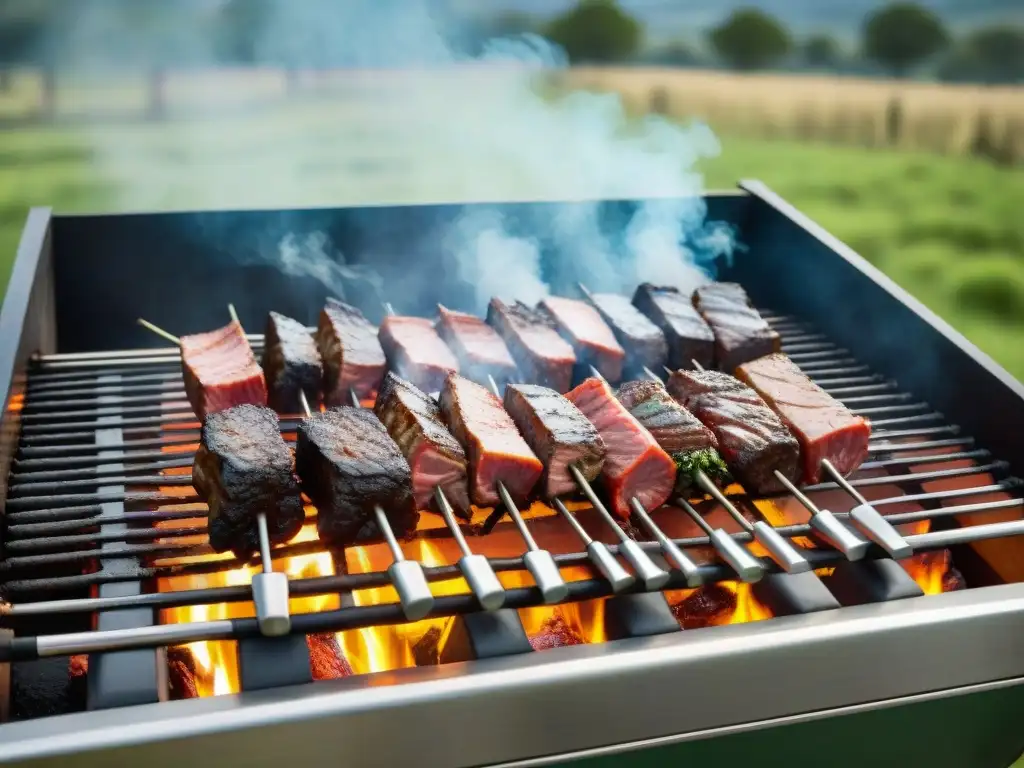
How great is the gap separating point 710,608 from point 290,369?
1588mm

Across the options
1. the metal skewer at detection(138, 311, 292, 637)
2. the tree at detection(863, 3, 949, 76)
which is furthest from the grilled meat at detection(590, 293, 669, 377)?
the tree at detection(863, 3, 949, 76)

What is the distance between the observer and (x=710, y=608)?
2.88 metres

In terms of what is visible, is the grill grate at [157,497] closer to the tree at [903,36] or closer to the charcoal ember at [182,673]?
the charcoal ember at [182,673]

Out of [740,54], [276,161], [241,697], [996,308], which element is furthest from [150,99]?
[241,697]

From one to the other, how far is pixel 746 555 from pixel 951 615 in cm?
49

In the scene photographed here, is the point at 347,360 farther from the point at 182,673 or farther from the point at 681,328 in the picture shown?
the point at 681,328

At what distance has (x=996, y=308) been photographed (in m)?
7.53

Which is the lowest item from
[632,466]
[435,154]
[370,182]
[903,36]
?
[632,466]

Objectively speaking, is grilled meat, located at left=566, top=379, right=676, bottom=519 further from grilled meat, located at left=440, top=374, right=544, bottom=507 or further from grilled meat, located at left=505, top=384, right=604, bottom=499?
grilled meat, located at left=440, top=374, right=544, bottom=507

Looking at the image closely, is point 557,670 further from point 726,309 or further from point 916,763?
point 726,309

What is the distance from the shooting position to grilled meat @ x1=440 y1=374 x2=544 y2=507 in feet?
8.56

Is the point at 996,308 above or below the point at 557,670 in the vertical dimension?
above

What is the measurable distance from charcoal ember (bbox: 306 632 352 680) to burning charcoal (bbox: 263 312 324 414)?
2.95 ft

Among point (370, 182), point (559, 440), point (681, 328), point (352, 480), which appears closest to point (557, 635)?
point (559, 440)
